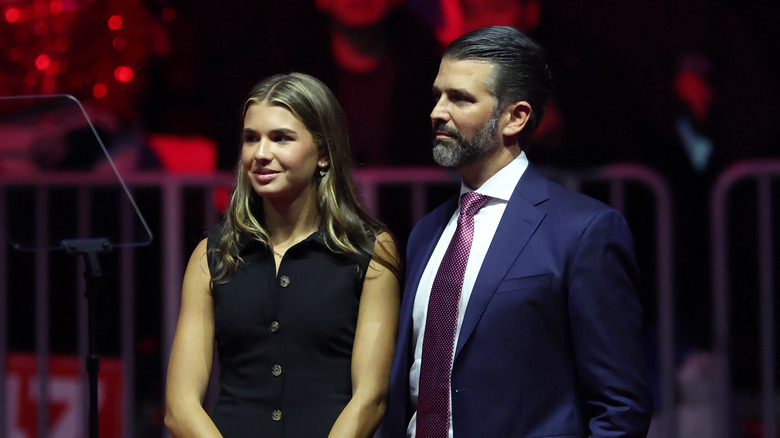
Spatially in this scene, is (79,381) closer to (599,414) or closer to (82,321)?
(82,321)

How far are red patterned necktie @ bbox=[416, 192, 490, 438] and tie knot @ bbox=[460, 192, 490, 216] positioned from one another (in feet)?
0.17

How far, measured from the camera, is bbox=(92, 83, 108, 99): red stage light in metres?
4.91

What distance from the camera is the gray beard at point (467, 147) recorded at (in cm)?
215

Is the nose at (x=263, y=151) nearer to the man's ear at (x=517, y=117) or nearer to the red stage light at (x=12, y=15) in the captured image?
the man's ear at (x=517, y=117)

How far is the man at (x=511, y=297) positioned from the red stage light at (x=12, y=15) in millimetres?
3398

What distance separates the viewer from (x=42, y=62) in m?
4.87

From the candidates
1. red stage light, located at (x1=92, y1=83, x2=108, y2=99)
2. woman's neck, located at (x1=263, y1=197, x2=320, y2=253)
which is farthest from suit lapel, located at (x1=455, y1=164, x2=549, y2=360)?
red stage light, located at (x1=92, y1=83, x2=108, y2=99)

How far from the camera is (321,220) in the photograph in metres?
2.30

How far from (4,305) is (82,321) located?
344mm

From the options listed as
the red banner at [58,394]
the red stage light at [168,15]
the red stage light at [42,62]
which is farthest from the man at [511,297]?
the red stage light at [42,62]

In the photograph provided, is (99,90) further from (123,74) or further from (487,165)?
(487,165)

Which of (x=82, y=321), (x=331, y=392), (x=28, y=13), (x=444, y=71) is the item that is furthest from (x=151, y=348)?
(x=444, y=71)

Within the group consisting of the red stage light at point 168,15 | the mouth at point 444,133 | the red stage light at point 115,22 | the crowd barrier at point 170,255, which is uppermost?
the red stage light at point 168,15

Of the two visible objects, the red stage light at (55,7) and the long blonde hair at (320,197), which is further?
the red stage light at (55,7)
